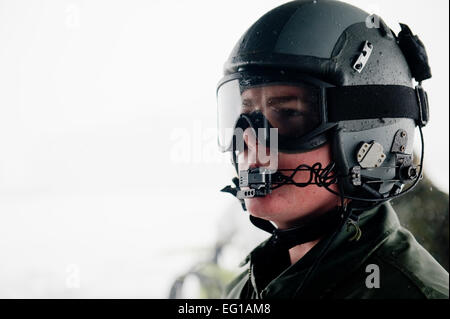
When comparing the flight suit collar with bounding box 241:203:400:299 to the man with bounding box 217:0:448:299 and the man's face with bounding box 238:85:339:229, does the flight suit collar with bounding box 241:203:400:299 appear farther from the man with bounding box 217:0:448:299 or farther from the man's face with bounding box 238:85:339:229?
the man's face with bounding box 238:85:339:229

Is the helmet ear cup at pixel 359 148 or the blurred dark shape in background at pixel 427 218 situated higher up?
the helmet ear cup at pixel 359 148

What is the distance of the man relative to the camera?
124cm

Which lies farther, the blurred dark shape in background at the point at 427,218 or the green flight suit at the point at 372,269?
the blurred dark shape in background at the point at 427,218

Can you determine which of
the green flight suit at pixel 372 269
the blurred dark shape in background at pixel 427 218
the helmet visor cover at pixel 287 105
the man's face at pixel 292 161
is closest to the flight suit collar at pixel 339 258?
the green flight suit at pixel 372 269

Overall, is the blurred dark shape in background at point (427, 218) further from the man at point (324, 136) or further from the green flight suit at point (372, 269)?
the green flight suit at point (372, 269)

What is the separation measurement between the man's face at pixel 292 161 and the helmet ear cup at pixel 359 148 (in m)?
0.04

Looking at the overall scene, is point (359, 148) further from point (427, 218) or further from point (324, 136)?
point (427, 218)

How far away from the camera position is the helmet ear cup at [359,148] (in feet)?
4.30

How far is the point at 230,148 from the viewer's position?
147 centimetres

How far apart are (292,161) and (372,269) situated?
0.35m

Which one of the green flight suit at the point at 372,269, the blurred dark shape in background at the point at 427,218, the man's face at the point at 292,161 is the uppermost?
the man's face at the point at 292,161

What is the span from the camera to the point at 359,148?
1330mm
